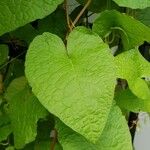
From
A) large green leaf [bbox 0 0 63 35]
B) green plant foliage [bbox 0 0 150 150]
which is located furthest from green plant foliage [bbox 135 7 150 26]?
large green leaf [bbox 0 0 63 35]

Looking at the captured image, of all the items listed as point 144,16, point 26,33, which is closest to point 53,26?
point 26,33

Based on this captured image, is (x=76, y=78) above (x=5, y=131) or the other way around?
above

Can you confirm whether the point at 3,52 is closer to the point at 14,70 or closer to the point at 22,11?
the point at 14,70

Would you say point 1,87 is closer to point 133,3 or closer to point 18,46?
point 18,46

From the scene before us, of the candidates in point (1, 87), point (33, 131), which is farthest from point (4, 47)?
point (33, 131)

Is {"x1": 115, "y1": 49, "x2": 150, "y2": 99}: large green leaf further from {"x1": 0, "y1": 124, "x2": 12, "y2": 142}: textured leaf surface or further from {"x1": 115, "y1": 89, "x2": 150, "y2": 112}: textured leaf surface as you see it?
{"x1": 0, "y1": 124, "x2": 12, "y2": 142}: textured leaf surface

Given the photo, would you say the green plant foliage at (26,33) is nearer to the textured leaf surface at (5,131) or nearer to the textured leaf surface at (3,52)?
the textured leaf surface at (3,52)
